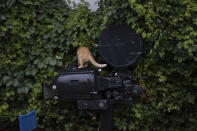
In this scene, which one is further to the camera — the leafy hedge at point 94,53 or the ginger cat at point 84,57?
the ginger cat at point 84,57

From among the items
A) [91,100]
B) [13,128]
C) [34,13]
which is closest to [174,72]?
[91,100]

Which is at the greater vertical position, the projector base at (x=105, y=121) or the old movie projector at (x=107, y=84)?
the old movie projector at (x=107, y=84)

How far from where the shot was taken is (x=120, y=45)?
8.15 ft

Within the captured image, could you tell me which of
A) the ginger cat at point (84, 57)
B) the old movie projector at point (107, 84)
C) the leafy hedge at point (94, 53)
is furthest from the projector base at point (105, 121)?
the ginger cat at point (84, 57)

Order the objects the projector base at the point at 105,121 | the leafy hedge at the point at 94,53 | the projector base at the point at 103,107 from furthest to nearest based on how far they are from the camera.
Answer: the leafy hedge at the point at 94,53 → the projector base at the point at 105,121 → the projector base at the point at 103,107

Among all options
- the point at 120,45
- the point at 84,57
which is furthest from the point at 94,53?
the point at 120,45

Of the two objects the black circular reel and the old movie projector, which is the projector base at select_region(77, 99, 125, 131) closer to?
the old movie projector

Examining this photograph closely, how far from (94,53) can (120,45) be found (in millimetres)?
449

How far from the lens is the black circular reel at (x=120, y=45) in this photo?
2455 mm

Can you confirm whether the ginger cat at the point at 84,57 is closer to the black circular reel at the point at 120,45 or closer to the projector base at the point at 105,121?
the black circular reel at the point at 120,45

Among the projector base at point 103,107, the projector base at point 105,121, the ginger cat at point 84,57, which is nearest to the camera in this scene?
the projector base at point 103,107

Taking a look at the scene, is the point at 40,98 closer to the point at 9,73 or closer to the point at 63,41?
the point at 9,73

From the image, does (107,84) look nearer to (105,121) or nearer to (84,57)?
(105,121)

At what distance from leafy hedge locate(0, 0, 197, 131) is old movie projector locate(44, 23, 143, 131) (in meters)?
0.18
